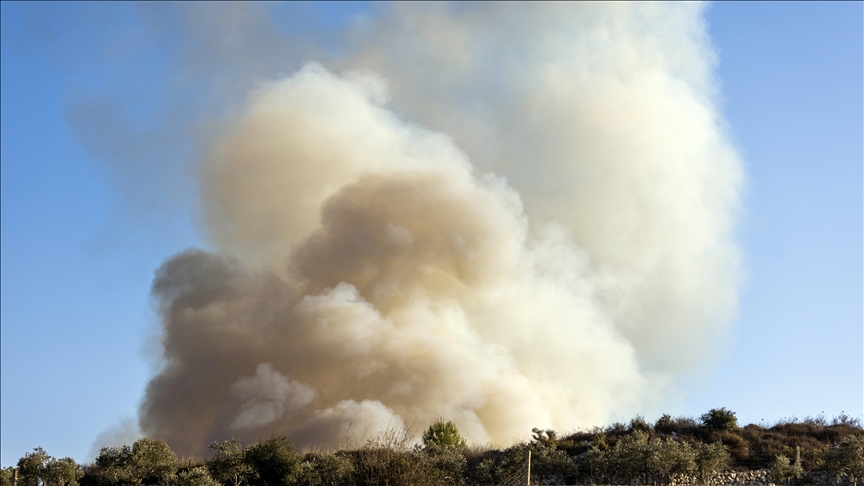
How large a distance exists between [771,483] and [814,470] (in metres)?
2.31

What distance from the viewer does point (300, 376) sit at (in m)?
59.9

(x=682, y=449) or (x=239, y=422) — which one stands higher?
(x=239, y=422)

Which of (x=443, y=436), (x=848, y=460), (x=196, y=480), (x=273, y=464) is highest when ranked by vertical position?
(x=443, y=436)

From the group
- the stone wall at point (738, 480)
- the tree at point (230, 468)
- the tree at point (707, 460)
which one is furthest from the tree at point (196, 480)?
the tree at point (707, 460)

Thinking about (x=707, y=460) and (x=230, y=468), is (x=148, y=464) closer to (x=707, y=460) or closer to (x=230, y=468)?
(x=230, y=468)

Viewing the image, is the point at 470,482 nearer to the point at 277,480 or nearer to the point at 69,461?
the point at 277,480

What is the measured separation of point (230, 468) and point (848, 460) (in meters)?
20.4

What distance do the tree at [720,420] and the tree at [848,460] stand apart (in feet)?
22.8

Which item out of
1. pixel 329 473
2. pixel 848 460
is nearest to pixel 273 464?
pixel 329 473

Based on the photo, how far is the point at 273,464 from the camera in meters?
26.8

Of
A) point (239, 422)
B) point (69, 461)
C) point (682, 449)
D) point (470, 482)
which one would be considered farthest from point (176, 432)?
point (682, 449)

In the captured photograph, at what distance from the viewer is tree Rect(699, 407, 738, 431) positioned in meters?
34.2

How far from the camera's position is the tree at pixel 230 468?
26.4 m

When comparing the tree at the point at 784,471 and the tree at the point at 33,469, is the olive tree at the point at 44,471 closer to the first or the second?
the tree at the point at 33,469
